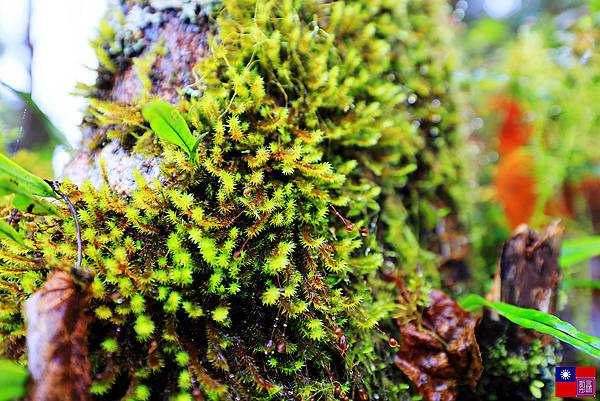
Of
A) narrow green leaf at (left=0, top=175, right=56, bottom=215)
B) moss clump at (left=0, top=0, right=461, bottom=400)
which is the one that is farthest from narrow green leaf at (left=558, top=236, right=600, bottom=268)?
narrow green leaf at (left=0, top=175, right=56, bottom=215)

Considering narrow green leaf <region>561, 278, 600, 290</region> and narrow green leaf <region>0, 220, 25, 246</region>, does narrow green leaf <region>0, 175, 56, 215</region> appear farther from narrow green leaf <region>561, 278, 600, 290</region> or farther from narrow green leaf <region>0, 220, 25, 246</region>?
narrow green leaf <region>561, 278, 600, 290</region>

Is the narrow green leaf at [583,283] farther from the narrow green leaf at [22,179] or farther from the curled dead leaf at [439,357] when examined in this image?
the narrow green leaf at [22,179]

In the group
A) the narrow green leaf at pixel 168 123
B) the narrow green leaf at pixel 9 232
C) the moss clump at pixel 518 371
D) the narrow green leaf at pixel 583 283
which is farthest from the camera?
the narrow green leaf at pixel 583 283

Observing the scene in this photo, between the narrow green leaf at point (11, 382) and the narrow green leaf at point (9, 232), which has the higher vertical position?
the narrow green leaf at point (9, 232)

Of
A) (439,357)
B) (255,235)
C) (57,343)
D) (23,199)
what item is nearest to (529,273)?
(439,357)

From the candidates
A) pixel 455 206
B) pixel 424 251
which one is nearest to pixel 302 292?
pixel 424 251

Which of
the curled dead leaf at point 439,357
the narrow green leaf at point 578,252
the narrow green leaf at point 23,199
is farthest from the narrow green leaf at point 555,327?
the narrow green leaf at point 23,199

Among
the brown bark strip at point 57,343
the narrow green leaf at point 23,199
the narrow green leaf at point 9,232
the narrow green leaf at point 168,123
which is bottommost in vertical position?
the brown bark strip at point 57,343
